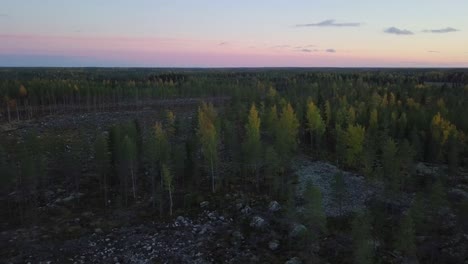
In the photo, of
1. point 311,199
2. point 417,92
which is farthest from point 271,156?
point 417,92

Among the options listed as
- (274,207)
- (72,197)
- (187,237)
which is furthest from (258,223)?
(72,197)

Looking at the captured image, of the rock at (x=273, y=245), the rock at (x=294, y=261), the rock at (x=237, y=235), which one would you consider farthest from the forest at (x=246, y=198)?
the rock at (x=294, y=261)

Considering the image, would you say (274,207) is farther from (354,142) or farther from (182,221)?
(354,142)

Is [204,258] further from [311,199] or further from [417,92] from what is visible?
[417,92]

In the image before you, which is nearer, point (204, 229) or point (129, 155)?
point (204, 229)

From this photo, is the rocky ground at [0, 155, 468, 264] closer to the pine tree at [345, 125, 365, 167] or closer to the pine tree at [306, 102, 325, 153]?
the pine tree at [345, 125, 365, 167]

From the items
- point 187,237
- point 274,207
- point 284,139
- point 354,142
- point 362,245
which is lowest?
point 187,237

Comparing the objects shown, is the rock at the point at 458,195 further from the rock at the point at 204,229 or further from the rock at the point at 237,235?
the rock at the point at 204,229
